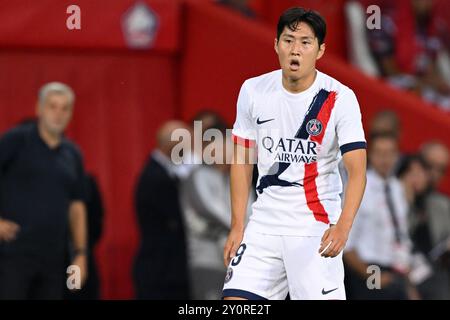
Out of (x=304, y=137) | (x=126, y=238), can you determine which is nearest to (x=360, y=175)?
(x=304, y=137)

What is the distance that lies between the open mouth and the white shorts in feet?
2.94

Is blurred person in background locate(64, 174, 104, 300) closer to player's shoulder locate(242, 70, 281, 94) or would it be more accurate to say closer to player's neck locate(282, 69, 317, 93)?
player's shoulder locate(242, 70, 281, 94)

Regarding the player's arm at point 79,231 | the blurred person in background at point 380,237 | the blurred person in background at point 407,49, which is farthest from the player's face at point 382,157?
the blurred person in background at point 407,49

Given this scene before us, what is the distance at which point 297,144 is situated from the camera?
6484mm

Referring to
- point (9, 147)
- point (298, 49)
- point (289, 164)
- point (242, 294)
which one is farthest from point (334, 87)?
point (9, 147)

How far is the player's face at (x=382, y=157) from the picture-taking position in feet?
30.9

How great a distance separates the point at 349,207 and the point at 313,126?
48cm

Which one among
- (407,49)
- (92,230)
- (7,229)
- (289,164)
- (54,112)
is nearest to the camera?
(289,164)

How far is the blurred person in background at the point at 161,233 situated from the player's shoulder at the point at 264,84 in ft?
10.5

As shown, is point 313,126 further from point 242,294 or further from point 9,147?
point 9,147

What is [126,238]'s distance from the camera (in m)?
11.6

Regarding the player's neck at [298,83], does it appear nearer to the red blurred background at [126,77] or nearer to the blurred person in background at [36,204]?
the blurred person in background at [36,204]

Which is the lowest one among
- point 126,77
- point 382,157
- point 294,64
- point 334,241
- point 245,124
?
point 334,241
